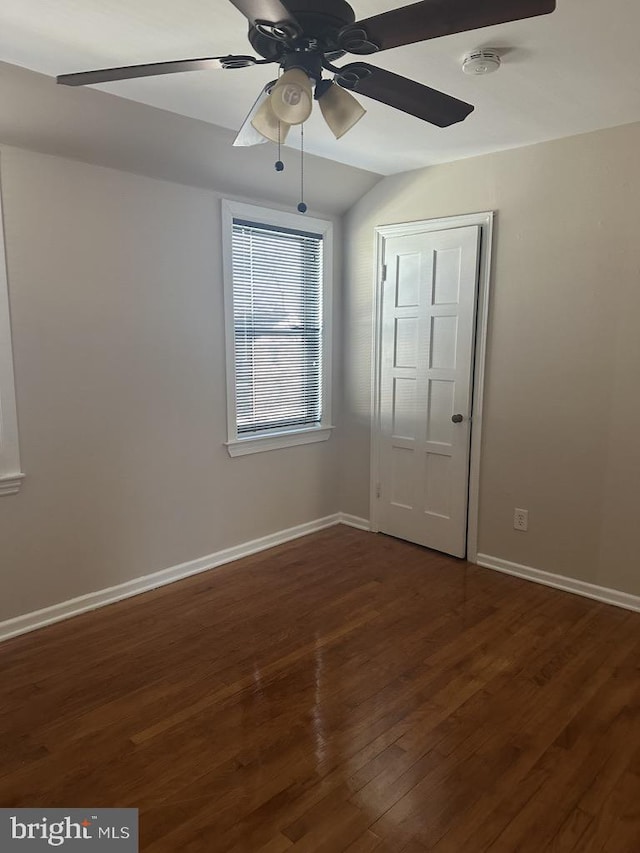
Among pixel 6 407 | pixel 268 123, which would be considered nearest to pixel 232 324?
pixel 6 407

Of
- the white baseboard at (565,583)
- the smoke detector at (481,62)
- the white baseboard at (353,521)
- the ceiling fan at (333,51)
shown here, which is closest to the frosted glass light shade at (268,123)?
the ceiling fan at (333,51)

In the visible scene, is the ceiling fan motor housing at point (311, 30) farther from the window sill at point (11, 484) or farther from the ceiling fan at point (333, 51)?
the window sill at point (11, 484)

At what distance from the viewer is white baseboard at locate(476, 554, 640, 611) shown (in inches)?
118

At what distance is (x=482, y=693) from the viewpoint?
2291 millimetres

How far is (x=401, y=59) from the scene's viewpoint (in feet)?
6.94

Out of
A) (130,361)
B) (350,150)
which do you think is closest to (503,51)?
(350,150)

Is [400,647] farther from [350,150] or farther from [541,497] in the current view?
[350,150]

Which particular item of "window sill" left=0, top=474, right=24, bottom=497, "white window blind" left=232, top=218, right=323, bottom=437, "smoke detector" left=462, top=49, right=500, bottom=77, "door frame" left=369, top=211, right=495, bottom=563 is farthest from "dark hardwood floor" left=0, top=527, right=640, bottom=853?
"smoke detector" left=462, top=49, right=500, bottom=77

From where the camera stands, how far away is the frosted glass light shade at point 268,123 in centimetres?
158

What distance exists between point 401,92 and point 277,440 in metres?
2.48

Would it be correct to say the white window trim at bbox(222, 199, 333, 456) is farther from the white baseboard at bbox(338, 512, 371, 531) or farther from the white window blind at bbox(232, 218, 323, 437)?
the white baseboard at bbox(338, 512, 371, 531)

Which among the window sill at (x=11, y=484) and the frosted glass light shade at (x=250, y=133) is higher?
the frosted glass light shade at (x=250, y=133)

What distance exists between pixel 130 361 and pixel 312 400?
1461mm

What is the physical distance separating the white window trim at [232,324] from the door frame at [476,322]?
1.13ft
